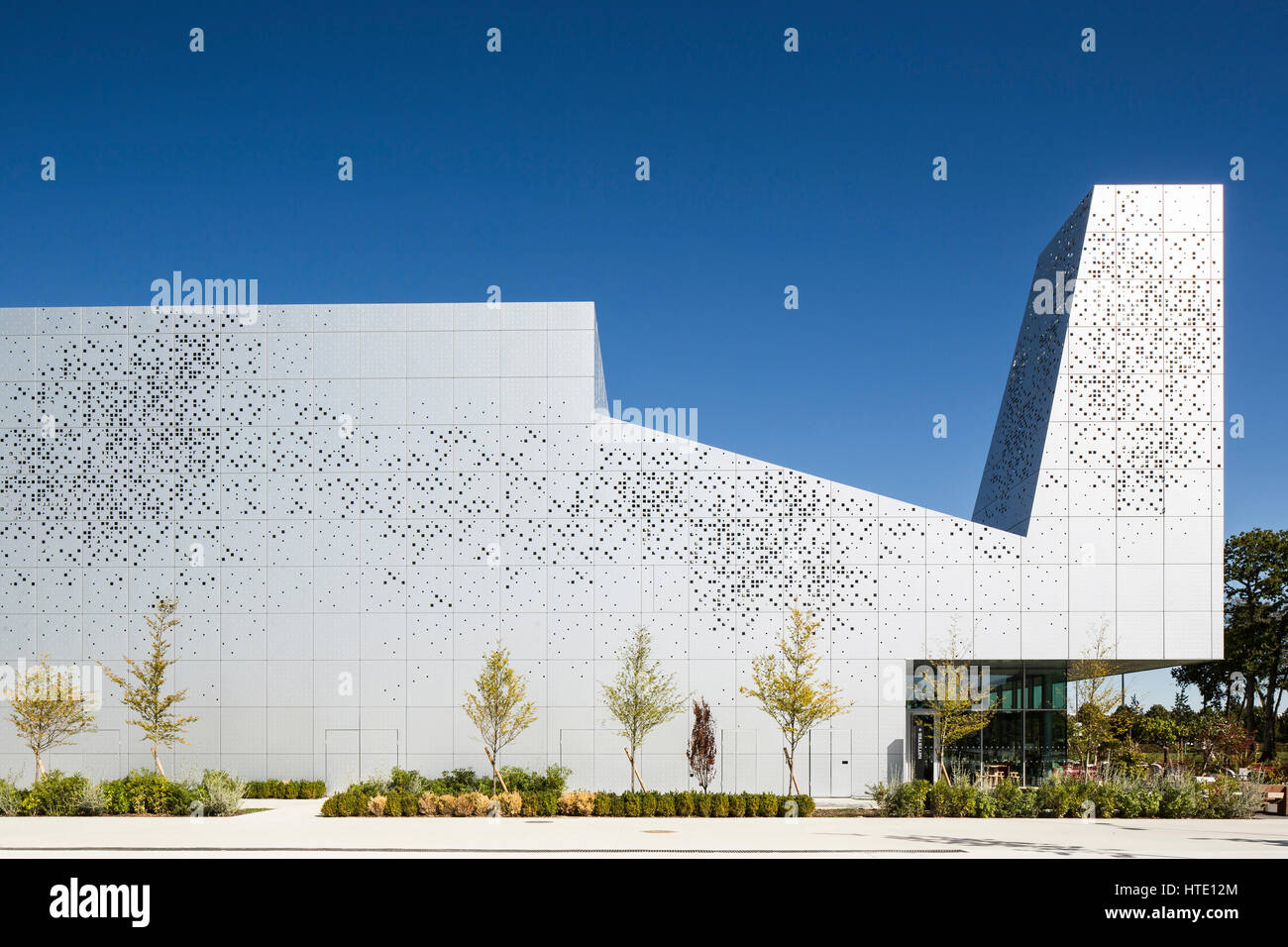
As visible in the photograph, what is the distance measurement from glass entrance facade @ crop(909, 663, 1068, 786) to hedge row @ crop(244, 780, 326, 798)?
17.2 metres

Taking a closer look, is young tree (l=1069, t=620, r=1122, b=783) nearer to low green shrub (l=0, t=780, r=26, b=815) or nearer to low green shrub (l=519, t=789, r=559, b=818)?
low green shrub (l=519, t=789, r=559, b=818)

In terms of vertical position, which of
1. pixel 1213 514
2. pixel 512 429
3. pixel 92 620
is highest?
pixel 512 429

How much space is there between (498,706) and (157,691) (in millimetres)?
9981

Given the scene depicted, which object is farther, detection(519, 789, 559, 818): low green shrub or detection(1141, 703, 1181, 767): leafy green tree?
detection(1141, 703, 1181, 767): leafy green tree

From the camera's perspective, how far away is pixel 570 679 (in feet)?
104

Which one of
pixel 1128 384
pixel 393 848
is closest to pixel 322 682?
pixel 393 848

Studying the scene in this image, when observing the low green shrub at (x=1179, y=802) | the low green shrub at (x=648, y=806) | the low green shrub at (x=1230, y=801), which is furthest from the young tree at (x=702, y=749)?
the low green shrub at (x=1230, y=801)

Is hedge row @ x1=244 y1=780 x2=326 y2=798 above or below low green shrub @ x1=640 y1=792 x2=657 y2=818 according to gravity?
below

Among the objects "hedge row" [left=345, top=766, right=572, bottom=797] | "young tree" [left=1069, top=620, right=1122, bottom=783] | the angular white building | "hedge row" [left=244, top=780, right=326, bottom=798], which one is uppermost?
the angular white building

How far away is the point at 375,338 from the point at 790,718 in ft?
55.0

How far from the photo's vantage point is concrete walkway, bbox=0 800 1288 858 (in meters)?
16.8

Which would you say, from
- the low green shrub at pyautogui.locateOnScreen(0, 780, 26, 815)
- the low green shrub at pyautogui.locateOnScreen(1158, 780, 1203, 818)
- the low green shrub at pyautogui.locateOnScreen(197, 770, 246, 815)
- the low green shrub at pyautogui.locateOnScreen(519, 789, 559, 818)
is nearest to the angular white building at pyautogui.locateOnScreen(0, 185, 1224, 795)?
the low green shrub at pyautogui.locateOnScreen(519, 789, 559, 818)

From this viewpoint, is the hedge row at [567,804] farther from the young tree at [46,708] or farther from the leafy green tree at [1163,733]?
the leafy green tree at [1163,733]

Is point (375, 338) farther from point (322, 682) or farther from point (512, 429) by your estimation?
point (322, 682)
